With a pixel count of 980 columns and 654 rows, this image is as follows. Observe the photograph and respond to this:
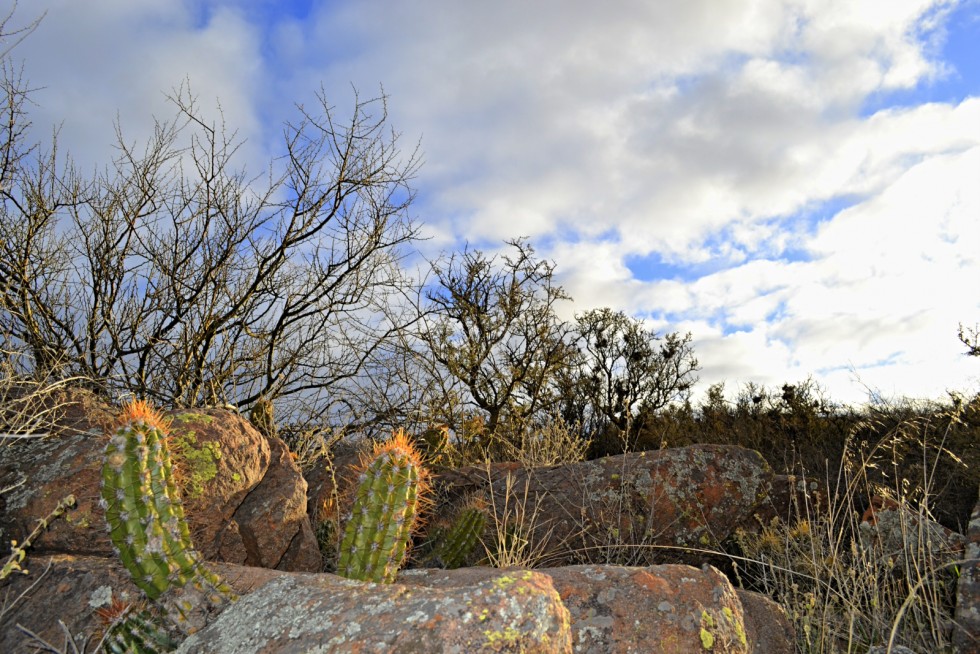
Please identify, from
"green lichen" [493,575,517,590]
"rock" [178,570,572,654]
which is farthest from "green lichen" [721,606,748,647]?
"green lichen" [493,575,517,590]

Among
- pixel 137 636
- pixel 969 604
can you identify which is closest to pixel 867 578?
pixel 969 604

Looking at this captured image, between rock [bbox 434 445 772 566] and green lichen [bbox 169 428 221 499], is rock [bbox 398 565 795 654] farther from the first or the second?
rock [bbox 434 445 772 566]

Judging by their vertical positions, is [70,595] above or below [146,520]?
below

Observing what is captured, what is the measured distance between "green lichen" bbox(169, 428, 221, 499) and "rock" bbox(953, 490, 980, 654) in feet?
13.8

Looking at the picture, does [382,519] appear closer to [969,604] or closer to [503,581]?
[503,581]

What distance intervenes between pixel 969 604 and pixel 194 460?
4.40 meters

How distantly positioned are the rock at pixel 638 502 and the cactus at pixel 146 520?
2.77 metres

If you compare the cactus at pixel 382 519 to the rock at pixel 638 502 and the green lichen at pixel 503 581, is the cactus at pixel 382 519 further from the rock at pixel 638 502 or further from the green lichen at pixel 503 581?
the rock at pixel 638 502

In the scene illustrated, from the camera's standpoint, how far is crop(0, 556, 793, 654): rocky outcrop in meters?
2.24

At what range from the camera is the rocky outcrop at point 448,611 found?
224 cm

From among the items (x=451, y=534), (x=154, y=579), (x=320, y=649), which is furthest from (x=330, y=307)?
(x=320, y=649)

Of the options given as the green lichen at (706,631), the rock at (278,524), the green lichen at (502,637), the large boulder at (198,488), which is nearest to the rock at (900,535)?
the green lichen at (706,631)

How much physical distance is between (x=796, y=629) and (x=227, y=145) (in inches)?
314

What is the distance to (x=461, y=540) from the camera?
16.2 feet
